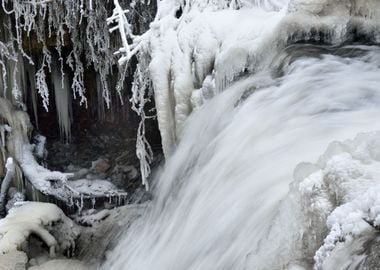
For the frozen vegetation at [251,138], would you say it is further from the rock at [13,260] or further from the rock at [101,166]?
the rock at [101,166]

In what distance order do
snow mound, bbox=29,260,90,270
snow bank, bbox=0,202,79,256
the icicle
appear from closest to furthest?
1. snow mound, bbox=29,260,90,270
2. snow bank, bbox=0,202,79,256
3. the icicle

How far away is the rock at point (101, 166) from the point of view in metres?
5.95

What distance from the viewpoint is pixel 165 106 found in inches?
137

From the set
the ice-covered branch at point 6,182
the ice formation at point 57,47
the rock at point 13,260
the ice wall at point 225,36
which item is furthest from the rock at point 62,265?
the ice-covered branch at point 6,182

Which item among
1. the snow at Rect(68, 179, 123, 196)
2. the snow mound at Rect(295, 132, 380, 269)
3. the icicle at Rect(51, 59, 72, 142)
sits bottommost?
the snow at Rect(68, 179, 123, 196)

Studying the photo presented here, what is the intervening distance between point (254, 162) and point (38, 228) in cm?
264

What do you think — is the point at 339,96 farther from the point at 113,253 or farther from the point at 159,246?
Result: the point at 113,253

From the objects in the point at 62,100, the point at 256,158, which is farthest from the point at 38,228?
the point at 256,158

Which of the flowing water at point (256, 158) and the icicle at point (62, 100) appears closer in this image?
the flowing water at point (256, 158)

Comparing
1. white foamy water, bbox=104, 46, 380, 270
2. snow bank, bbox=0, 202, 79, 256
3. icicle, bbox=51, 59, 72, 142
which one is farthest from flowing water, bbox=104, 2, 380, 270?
icicle, bbox=51, 59, 72, 142

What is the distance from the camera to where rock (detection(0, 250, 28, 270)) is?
3.72 meters

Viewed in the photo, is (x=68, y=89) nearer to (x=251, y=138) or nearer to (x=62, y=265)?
(x=62, y=265)

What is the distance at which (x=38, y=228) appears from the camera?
4.32 meters

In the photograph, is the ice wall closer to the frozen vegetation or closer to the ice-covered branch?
the frozen vegetation
